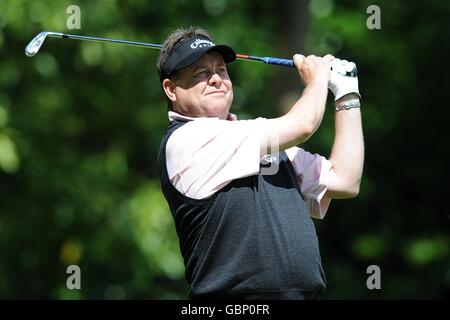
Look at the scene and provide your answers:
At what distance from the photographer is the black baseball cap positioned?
4.21 m

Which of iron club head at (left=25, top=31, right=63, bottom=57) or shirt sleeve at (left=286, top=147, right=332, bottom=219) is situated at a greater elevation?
iron club head at (left=25, top=31, right=63, bottom=57)

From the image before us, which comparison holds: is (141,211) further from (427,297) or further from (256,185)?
(256,185)

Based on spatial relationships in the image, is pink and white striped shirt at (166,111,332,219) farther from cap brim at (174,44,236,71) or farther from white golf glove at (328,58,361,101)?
white golf glove at (328,58,361,101)

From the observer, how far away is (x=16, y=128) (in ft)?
33.3

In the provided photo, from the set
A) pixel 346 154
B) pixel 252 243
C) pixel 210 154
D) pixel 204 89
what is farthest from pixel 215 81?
pixel 252 243

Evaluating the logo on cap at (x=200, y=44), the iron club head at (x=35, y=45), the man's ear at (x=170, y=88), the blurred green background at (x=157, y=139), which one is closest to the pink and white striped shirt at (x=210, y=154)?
the man's ear at (x=170, y=88)

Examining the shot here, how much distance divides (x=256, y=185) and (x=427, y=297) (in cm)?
743

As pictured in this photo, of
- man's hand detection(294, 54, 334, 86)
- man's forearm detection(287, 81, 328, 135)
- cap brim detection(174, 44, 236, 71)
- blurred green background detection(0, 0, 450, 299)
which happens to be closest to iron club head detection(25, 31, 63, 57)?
cap brim detection(174, 44, 236, 71)

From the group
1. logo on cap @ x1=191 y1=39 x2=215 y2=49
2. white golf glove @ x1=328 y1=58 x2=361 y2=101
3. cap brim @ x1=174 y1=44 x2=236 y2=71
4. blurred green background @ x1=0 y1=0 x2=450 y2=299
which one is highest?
logo on cap @ x1=191 y1=39 x2=215 y2=49

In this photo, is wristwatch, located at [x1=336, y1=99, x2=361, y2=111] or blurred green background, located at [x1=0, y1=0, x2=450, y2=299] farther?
blurred green background, located at [x1=0, y1=0, x2=450, y2=299]

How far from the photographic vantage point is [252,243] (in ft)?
12.8

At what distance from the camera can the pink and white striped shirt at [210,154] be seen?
3979 millimetres

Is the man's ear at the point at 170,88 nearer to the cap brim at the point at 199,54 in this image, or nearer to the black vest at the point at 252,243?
the cap brim at the point at 199,54
